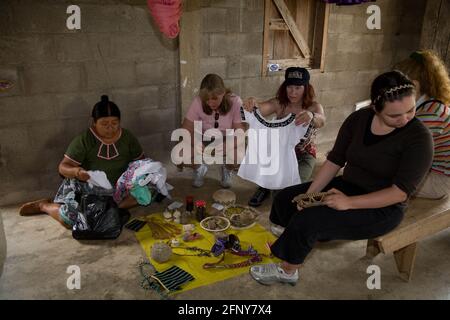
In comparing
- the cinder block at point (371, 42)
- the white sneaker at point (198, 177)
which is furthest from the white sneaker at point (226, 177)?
the cinder block at point (371, 42)

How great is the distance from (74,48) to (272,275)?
243 centimetres

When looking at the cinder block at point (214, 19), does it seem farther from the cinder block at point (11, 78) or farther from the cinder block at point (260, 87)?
the cinder block at point (11, 78)

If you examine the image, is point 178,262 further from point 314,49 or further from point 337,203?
point 314,49

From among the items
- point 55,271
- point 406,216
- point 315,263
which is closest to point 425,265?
point 406,216

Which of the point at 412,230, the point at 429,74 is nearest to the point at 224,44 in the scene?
the point at 429,74

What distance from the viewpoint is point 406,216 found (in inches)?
92.9

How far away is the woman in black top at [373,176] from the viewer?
199cm

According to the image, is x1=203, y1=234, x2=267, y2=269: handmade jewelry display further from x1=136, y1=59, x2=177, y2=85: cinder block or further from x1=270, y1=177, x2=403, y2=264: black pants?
x1=136, y1=59, x2=177, y2=85: cinder block

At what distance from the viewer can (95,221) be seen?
2832 millimetres

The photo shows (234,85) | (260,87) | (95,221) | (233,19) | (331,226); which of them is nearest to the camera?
(331,226)

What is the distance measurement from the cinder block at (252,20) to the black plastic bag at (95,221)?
2367mm

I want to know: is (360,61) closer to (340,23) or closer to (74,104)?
(340,23)

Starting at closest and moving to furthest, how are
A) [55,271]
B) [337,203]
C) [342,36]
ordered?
[337,203], [55,271], [342,36]
